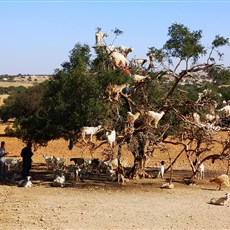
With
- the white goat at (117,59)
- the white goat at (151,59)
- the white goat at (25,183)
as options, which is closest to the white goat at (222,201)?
the white goat at (117,59)

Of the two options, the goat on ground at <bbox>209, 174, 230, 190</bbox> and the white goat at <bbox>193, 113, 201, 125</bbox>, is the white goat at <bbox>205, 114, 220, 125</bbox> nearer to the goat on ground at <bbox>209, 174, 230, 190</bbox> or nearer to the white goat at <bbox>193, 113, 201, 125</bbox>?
the white goat at <bbox>193, 113, 201, 125</bbox>

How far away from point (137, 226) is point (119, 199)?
3452 mm

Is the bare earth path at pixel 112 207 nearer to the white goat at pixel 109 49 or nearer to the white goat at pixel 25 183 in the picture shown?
Result: the white goat at pixel 25 183

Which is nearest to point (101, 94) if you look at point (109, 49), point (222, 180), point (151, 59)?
point (109, 49)

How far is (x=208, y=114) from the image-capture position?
1922 cm

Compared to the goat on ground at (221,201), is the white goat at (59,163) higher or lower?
higher

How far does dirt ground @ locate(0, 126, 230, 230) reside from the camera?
12.4 metres

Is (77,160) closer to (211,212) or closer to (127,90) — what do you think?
(127,90)

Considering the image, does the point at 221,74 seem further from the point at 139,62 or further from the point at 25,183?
the point at 25,183

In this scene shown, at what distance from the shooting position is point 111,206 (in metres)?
14.4

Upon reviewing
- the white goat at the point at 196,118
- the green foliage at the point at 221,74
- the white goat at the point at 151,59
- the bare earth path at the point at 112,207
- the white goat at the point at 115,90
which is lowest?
the bare earth path at the point at 112,207

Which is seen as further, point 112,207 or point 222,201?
point 222,201

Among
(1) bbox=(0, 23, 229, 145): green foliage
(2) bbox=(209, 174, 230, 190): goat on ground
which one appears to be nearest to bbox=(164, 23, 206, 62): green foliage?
(1) bbox=(0, 23, 229, 145): green foliage

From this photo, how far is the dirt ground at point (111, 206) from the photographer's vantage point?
40.5 feet
